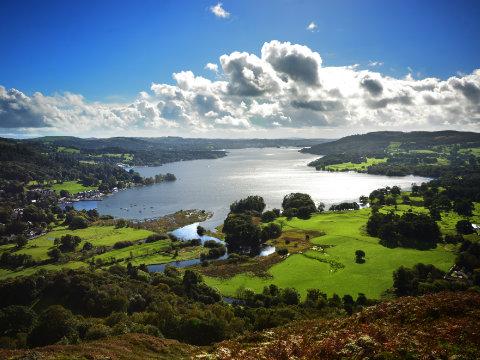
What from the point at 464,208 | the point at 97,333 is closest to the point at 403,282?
the point at 97,333

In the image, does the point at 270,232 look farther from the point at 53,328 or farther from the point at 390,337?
the point at 390,337

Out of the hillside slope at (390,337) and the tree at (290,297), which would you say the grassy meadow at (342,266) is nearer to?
the tree at (290,297)

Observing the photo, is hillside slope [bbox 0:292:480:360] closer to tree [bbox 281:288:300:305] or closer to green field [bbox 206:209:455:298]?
tree [bbox 281:288:300:305]

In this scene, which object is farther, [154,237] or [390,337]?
[154,237]

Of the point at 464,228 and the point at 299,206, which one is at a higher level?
the point at 299,206

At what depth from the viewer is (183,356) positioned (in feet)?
124

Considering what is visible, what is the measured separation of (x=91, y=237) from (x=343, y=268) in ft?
326

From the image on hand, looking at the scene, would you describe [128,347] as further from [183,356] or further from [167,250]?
[167,250]

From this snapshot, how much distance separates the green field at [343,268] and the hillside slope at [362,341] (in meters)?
41.5

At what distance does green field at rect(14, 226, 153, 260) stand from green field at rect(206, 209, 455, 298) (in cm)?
6023

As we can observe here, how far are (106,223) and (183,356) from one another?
465 feet

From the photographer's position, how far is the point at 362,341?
93.6ft

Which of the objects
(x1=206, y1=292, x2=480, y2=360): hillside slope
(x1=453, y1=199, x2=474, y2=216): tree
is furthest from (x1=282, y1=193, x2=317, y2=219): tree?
(x1=206, y1=292, x2=480, y2=360): hillside slope

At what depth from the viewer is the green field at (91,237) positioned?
408 ft
